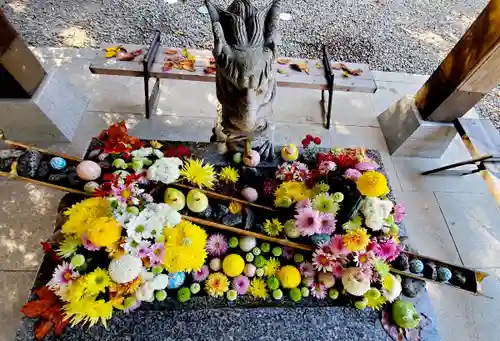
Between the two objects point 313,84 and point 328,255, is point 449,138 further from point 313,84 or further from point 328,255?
point 328,255

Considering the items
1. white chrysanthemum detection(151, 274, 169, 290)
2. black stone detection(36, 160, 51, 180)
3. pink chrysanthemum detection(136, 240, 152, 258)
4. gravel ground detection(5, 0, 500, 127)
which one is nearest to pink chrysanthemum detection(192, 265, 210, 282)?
white chrysanthemum detection(151, 274, 169, 290)

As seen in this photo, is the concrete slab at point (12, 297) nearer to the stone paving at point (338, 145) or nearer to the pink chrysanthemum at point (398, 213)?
the stone paving at point (338, 145)

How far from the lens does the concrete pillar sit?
103 inches

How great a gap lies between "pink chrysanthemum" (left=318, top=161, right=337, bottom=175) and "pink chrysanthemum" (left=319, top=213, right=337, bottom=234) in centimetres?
33

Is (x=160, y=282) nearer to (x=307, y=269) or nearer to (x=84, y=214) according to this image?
(x=84, y=214)

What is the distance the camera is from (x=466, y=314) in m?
2.49

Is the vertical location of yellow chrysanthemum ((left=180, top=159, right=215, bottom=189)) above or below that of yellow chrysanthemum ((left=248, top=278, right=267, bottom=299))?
above

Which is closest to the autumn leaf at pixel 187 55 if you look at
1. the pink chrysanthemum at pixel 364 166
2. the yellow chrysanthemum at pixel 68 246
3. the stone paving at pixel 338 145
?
the stone paving at pixel 338 145

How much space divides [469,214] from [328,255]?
1.85 m

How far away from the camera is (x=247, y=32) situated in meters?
1.64

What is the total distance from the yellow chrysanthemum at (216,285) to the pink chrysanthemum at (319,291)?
0.46 m

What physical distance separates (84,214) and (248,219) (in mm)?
880

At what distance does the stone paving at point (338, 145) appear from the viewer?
247 centimetres

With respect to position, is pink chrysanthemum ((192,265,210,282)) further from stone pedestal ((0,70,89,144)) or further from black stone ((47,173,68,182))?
stone pedestal ((0,70,89,144))
